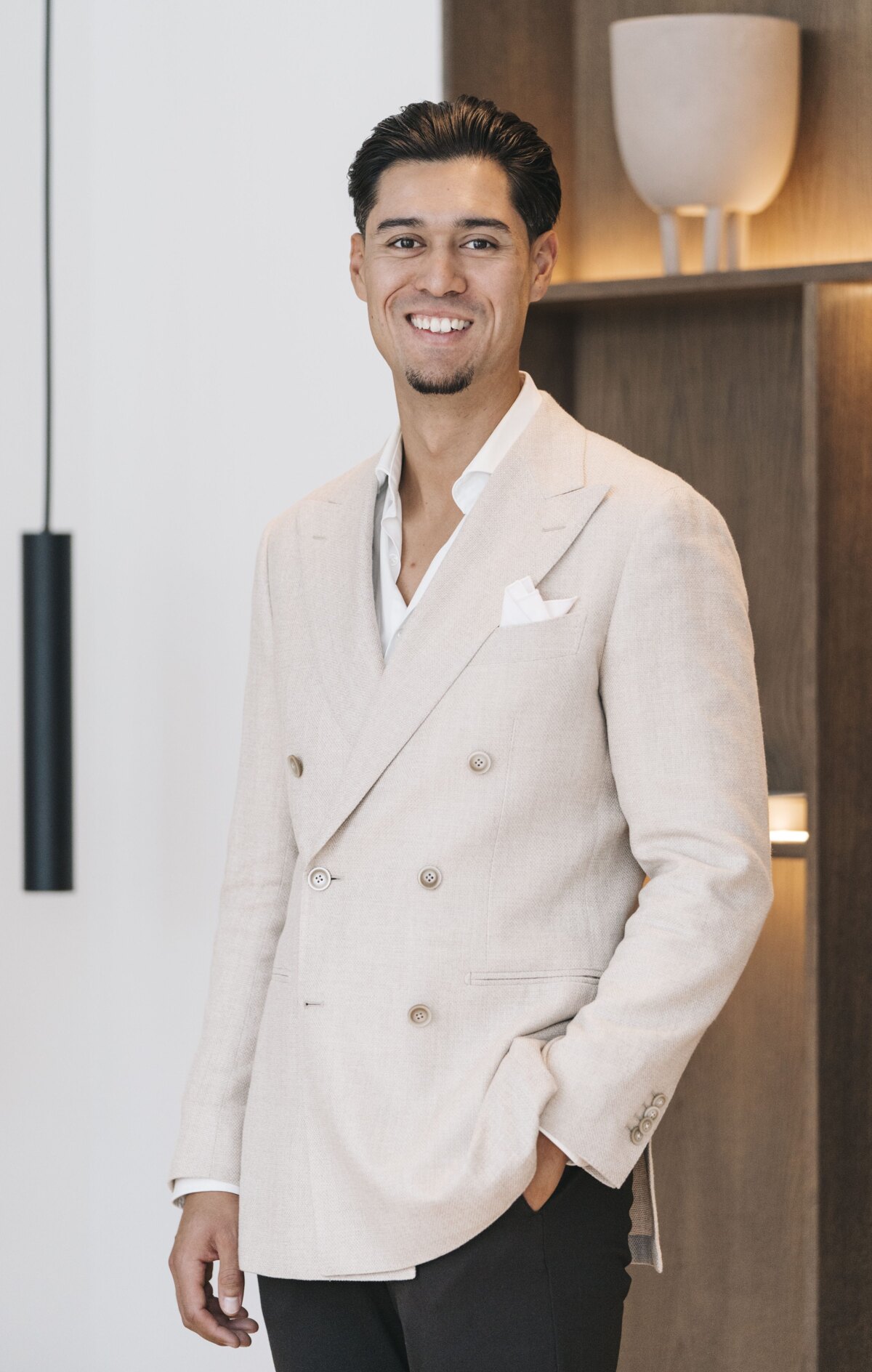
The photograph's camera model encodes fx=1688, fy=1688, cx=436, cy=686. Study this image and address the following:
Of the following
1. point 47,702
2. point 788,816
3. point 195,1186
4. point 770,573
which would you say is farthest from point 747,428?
point 195,1186

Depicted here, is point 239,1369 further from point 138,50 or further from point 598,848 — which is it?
point 138,50

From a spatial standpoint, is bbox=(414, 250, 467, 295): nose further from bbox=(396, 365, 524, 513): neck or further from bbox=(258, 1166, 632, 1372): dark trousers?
bbox=(258, 1166, 632, 1372): dark trousers

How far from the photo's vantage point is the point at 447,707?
146 cm

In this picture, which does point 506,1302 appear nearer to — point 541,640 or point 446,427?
point 541,640

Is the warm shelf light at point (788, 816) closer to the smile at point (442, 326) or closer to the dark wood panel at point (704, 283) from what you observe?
the dark wood panel at point (704, 283)

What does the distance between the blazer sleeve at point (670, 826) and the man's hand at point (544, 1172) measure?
0.03 metres

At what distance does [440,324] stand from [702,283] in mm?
836

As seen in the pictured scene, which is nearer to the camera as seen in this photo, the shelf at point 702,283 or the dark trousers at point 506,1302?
the dark trousers at point 506,1302

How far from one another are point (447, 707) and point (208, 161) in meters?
1.27

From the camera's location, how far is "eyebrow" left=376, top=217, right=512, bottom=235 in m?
1.55

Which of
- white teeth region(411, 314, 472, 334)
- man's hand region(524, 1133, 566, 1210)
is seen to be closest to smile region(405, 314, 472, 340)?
white teeth region(411, 314, 472, 334)

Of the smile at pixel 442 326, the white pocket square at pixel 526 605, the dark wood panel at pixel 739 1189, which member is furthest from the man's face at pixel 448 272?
the dark wood panel at pixel 739 1189

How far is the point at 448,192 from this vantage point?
1550 mm

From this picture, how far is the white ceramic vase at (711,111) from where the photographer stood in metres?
2.23
